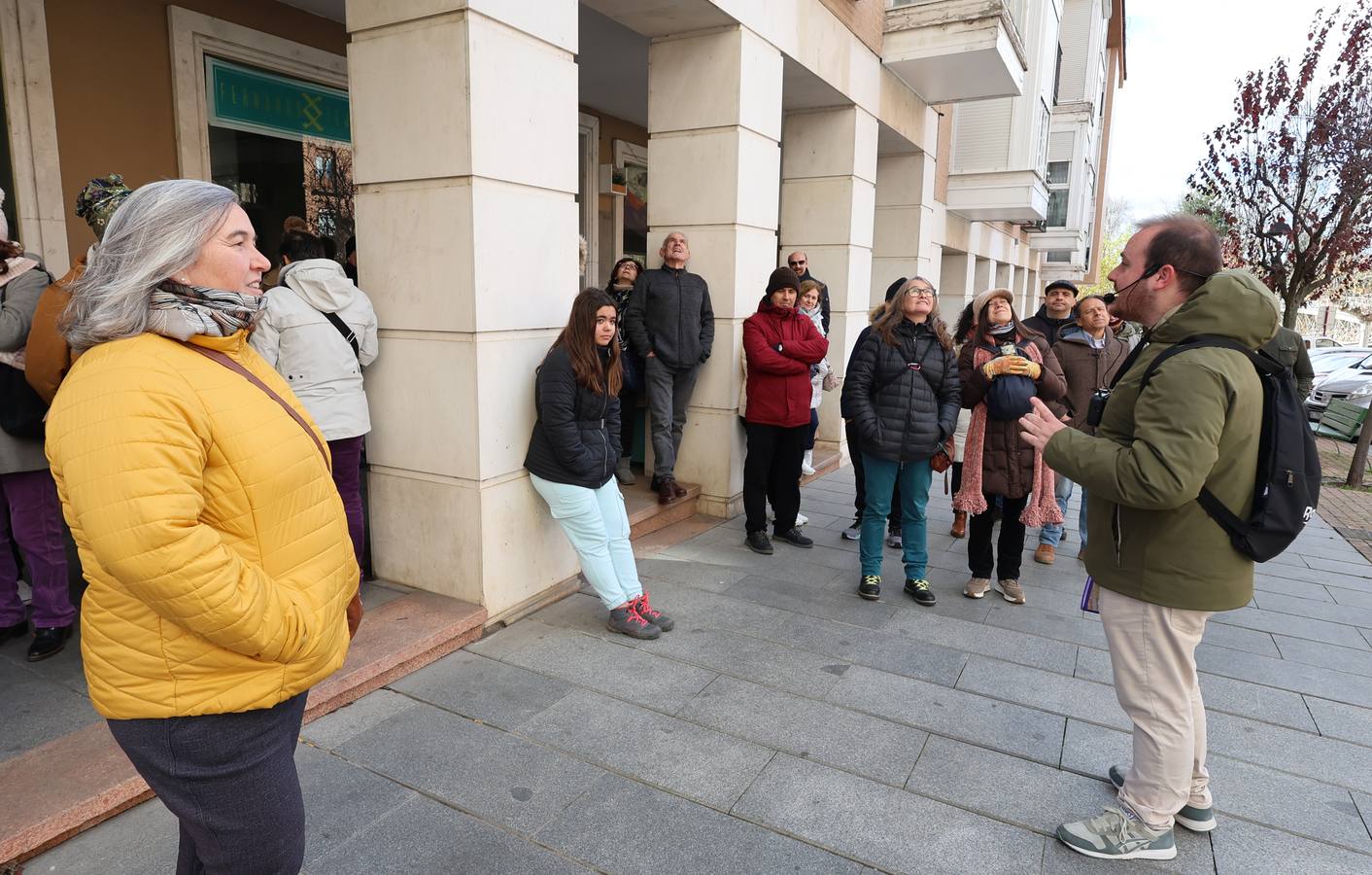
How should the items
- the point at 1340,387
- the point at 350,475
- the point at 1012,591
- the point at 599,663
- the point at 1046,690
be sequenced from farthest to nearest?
1. the point at 1340,387
2. the point at 1012,591
3. the point at 350,475
4. the point at 599,663
5. the point at 1046,690

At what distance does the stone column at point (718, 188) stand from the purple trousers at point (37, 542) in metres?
4.49

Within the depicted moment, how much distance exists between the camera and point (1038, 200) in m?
14.0

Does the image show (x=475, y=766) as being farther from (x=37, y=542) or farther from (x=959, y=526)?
(x=959, y=526)

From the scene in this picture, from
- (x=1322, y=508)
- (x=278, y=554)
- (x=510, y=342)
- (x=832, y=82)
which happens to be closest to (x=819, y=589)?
(x=510, y=342)

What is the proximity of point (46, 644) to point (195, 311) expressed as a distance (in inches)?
126

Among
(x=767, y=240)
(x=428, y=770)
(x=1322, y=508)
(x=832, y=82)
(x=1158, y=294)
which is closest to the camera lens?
(x=1158, y=294)

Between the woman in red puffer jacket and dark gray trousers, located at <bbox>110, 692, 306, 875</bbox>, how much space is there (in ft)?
14.9

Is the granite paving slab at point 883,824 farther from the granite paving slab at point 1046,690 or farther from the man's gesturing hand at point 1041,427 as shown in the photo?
the man's gesturing hand at point 1041,427

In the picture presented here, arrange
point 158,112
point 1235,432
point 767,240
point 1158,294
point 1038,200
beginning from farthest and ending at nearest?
point 1038,200
point 767,240
point 158,112
point 1158,294
point 1235,432

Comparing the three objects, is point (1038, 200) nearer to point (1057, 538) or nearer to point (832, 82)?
point (832, 82)

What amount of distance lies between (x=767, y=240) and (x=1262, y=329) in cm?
511

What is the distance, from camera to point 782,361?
595cm

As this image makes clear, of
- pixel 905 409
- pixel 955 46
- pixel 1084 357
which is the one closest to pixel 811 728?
pixel 905 409

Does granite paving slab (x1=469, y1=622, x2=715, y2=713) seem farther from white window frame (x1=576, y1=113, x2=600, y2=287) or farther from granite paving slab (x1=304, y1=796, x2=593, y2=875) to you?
white window frame (x1=576, y1=113, x2=600, y2=287)
